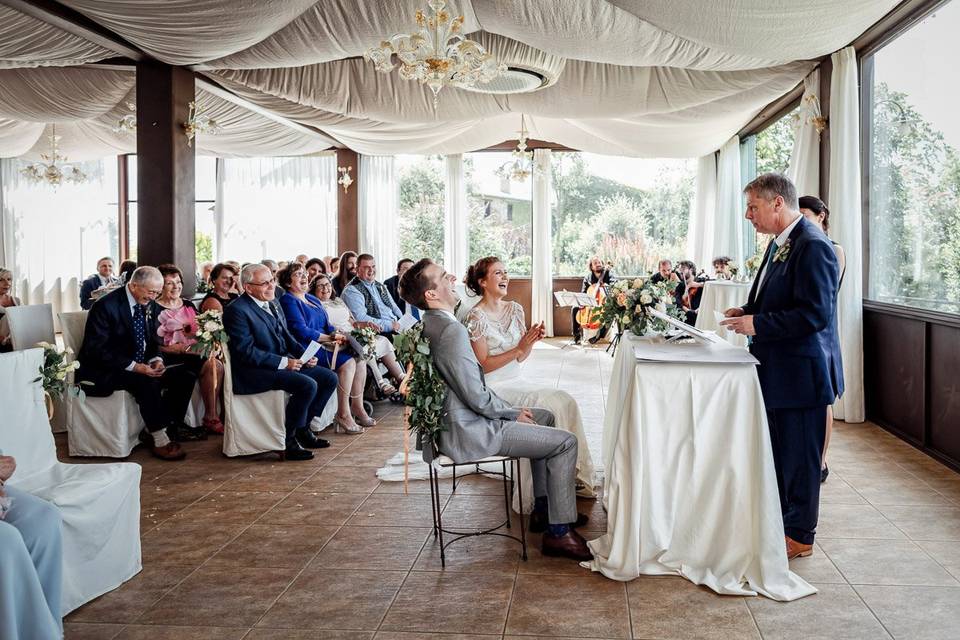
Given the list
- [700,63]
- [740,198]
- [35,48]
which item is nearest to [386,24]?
[700,63]

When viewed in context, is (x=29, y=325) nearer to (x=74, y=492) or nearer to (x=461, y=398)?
(x=74, y=492)

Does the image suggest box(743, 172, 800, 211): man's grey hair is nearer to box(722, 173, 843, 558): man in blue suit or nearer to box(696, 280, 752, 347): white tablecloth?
box(722, 173, 843, 558): man in blue suit

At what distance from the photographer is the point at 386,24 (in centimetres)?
552

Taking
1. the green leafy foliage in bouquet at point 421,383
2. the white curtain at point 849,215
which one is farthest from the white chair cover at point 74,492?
the white curtain at point 849,215

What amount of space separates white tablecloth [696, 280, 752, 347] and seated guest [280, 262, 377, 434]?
3184 mm

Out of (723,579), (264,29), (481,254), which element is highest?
(264,29)

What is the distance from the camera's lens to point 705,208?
1253 cm

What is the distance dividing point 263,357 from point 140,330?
862 mm

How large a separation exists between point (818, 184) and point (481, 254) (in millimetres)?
7823

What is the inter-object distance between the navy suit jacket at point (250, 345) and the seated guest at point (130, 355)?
51 centimetres

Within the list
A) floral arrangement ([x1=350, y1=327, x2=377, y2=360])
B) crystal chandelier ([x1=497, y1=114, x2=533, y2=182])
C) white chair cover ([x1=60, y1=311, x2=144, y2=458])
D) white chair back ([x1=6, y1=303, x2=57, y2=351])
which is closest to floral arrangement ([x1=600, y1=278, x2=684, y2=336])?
floral arrangement ([x1=350, y1=327, x2=377, y2=360])

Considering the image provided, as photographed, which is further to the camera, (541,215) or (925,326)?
(541,215)

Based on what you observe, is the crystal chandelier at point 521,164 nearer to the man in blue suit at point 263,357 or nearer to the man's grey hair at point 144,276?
the man in blue suit at point 263,357

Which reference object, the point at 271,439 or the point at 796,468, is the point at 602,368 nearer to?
the point at 271,439
